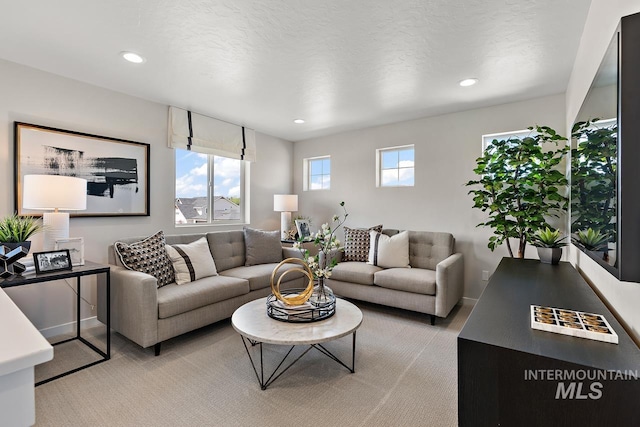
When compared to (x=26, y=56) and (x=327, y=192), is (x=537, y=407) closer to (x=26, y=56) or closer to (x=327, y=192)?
(x=26, y=56)

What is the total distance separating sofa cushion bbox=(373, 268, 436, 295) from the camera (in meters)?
3.04

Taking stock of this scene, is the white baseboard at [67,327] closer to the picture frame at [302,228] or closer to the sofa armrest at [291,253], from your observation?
the sofa armrest at [291,253]

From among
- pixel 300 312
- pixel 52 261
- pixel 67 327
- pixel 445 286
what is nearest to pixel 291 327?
pixel 300 312

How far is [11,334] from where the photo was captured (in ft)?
2.23

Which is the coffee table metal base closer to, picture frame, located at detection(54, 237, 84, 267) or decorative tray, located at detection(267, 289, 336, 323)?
decorative tray, located at detection(267, 289, 336, 323)

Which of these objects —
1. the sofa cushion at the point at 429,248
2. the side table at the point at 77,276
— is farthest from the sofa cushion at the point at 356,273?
the side table at the point at 77,276

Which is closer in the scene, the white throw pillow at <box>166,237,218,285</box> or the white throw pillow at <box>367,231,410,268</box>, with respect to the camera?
the white throw pillow at <box>166,237,218,285</box>

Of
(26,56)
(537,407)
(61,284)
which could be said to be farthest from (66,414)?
(26,56)

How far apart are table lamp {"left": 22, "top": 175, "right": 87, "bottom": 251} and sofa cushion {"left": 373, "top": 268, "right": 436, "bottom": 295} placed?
2889mm

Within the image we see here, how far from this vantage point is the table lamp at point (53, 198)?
89.3 inches

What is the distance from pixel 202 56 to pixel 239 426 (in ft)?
8.44

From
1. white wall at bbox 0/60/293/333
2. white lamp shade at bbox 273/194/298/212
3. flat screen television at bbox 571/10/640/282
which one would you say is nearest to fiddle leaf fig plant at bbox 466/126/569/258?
flat screen television at bbox 571/10/640/282

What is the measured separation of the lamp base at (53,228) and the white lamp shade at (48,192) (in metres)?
0.15

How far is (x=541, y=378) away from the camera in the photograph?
844 millimetres
